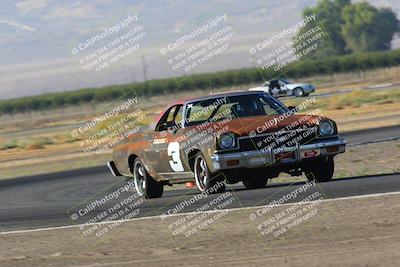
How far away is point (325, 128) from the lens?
555 inches

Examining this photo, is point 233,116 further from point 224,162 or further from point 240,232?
point 240,232

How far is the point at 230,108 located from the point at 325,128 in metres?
1.40

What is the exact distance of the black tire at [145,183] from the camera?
15562 mm

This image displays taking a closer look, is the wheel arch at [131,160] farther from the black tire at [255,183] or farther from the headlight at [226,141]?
the headlight at [226,141]

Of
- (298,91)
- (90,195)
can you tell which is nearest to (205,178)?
(90,195)

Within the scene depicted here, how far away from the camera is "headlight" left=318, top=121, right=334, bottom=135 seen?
1405 centimetres

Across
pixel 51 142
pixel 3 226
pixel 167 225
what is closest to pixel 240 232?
pixel 167 225

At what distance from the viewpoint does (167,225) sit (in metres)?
11.4

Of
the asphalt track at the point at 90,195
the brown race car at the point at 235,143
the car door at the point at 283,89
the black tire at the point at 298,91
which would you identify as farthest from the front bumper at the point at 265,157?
the car door at the point at 283,89

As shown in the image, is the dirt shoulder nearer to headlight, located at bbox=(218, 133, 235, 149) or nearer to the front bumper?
the front bumper

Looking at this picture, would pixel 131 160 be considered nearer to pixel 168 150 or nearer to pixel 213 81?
pixel 168 150

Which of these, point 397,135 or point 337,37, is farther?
point 337,37

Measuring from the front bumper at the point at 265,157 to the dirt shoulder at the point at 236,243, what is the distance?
1634 mm

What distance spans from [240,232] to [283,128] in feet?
12.3
